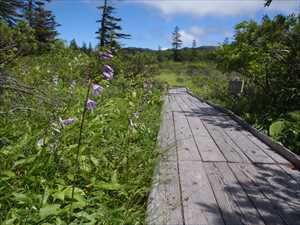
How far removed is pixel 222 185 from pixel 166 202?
708 millimetres

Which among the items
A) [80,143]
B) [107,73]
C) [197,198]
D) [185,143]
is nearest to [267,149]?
[185,143]

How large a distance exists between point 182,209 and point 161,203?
179 millimetres

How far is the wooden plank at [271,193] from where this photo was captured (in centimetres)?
234

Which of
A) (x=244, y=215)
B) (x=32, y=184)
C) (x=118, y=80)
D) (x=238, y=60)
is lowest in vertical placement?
(x=244, y=215)

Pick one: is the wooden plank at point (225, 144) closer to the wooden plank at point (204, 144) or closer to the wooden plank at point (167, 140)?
the wooden plank at point (204, 144)

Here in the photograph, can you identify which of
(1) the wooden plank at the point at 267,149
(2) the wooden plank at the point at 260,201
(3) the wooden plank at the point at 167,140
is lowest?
(2) the wooden plank at the point at 260,201

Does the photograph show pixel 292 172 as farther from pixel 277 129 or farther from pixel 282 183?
pixel 277 129

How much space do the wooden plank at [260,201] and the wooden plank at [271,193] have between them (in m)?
0.04

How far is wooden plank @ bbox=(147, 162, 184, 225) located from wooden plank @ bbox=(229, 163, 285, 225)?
65cm

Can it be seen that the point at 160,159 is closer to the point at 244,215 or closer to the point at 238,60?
the point at 244,215

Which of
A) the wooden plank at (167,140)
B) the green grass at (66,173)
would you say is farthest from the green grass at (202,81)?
the green grass at (66,173)

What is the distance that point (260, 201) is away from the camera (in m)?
2.56

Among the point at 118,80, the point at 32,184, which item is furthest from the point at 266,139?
the point at 118,80

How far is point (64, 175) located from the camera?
2553 mm
